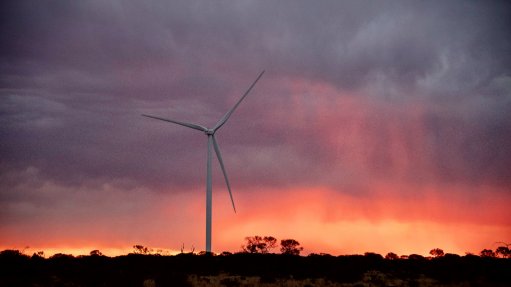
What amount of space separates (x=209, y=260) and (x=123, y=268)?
30.8 ft

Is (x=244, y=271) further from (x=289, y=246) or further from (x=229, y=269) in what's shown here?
(x=289, y=246)

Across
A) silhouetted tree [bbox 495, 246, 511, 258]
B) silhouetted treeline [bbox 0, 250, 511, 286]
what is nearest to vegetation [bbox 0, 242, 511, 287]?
silhouetted treeline [bbox 0, 250, 511, 286]

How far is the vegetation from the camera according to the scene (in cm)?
4594

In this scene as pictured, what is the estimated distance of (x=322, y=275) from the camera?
51.3 m

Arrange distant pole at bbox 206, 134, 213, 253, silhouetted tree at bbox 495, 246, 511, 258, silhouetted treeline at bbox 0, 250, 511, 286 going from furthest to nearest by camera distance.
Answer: silhouetted tree at bbox 495, 246, 511, 258 < distant pole at bbox 206, 134, 213, 253 < silhouetted treeline at bbox 0, 250, 511, 286

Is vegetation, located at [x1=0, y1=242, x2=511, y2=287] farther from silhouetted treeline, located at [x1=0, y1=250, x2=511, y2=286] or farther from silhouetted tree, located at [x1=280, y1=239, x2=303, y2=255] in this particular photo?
silhouetted tree, located at [x1=280, y1=239, x2=303, y2=255]

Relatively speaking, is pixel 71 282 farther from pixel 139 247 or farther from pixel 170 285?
pixel 139 247

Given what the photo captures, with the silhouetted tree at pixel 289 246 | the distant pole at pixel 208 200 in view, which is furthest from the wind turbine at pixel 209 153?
the silhouetted tree at pixel 289 246

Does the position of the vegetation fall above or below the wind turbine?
below

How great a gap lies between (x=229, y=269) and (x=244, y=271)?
190 centimetres

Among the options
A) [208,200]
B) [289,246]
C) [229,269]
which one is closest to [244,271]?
[229,269]

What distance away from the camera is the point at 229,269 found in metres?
55.1

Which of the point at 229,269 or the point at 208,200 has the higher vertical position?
the point at 208,200

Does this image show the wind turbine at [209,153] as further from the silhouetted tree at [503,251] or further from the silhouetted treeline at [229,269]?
the silhouetted tree at [503,251]
